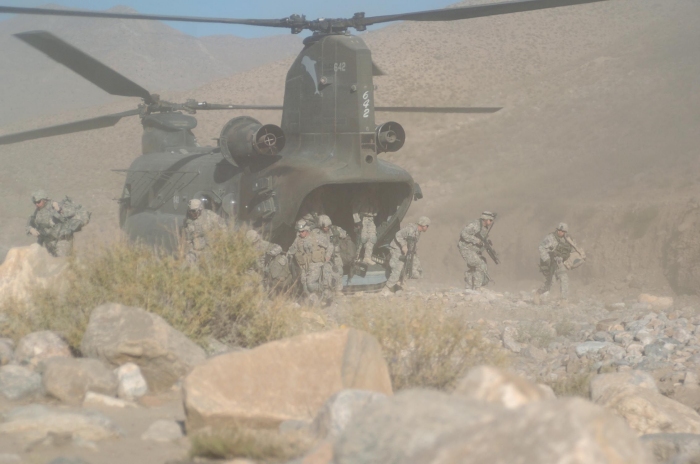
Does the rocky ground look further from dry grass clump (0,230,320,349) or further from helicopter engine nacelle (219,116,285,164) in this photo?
helicopter engine nacelle (219,116,285,164)

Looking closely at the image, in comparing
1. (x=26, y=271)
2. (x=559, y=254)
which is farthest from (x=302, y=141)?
(x=559, y=254)

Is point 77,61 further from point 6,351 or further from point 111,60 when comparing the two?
point 111,60

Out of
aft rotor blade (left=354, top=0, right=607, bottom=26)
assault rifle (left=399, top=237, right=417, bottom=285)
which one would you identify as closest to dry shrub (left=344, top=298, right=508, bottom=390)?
aft rotor blade (left=354, top=0, right=607, bottom=26)

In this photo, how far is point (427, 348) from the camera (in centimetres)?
607

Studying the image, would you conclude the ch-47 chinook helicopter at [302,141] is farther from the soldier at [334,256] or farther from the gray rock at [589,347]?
the gray rock at [589,347]

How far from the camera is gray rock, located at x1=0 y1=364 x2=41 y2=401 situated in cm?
575

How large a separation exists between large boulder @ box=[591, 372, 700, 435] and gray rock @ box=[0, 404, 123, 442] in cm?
356

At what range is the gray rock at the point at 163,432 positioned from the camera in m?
4.90

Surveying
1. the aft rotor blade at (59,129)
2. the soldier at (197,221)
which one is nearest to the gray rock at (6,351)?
the soldier at (197,221)

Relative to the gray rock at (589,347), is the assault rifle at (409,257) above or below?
above

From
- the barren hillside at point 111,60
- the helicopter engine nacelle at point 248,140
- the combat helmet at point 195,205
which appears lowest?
the combat helmet at point 195,205

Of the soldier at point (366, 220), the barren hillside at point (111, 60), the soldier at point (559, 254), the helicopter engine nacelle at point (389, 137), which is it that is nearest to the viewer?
the helicopter engine nacelle at point (389, 137)

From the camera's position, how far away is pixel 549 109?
3844 cm

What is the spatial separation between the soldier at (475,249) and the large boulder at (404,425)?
12.2 m
